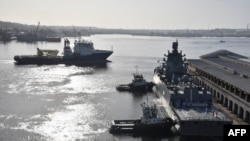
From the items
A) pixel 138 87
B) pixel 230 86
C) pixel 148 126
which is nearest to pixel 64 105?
pixel 148 126

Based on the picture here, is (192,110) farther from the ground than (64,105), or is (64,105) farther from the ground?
(192,110)

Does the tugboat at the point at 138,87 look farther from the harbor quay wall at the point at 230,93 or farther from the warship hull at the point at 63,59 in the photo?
the warship hull at the point at 63,59

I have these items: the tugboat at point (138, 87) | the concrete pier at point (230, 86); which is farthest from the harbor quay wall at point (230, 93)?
the tugboat at point (138, 87)

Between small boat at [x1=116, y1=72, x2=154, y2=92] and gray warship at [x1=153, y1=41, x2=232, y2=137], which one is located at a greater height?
gray warship at [x1=153, y1=41, x2=232, y2=137]

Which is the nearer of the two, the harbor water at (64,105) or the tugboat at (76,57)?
the harbor water at (64,105)

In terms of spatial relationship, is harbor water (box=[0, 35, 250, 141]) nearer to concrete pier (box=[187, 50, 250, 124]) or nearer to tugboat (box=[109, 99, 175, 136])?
tugboat (box=[109, 99, 175, 136])

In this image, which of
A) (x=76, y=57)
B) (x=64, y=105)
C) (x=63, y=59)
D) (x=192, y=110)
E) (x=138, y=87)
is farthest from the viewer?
(x=76, y=57)

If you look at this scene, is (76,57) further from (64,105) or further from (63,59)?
(64,105)

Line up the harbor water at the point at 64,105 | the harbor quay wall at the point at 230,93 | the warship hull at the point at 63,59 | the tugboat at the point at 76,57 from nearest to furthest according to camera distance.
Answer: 1. the harbor water at the point at 64,105
2. the harbor quay wall at the point at 230,93
3. the warship hull at the point at 63,59
4. the tugboat at the point at 76,57

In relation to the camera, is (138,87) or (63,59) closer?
(138,87)

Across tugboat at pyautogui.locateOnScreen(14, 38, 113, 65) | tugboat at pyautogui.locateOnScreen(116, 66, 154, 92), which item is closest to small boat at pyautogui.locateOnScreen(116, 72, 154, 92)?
tugboat at pyautogui.locateOnScreen(116, 66, 154, 92)

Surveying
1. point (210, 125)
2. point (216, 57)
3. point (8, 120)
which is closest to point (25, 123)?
point (8, 120)

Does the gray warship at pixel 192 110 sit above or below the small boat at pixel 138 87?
above

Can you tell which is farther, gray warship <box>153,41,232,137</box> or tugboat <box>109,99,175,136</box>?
tugboat <box>109,99,175,136</box>
